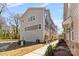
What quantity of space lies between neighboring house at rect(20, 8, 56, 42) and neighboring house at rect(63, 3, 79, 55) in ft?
0.67

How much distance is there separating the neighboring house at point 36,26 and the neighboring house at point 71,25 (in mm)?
205

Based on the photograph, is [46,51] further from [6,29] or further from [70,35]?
[6,29]

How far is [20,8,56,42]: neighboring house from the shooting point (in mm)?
2967

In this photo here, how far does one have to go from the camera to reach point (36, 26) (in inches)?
117

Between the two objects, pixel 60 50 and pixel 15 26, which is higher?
pixel 15 26

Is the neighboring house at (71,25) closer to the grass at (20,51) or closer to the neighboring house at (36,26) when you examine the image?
the neighboring house at (36,26)

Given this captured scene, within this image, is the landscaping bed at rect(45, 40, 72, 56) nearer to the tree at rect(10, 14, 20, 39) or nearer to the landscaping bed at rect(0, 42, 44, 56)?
the landscaping bed at rect(0, 42, 44, 56)

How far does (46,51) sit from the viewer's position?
9.64ft

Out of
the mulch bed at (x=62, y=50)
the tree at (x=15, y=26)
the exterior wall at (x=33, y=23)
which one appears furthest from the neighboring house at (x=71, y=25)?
the tree at (x=15, y=26)

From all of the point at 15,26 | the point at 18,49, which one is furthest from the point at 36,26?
the point at 18,49

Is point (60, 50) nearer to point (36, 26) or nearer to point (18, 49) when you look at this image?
point (36, 26)

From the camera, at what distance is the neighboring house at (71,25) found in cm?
281

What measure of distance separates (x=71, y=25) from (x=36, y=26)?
0.54m

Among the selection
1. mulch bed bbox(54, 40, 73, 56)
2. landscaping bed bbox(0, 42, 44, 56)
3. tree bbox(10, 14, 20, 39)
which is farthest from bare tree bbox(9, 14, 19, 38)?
mulch bed bbox(54, 40, 73, 56)
